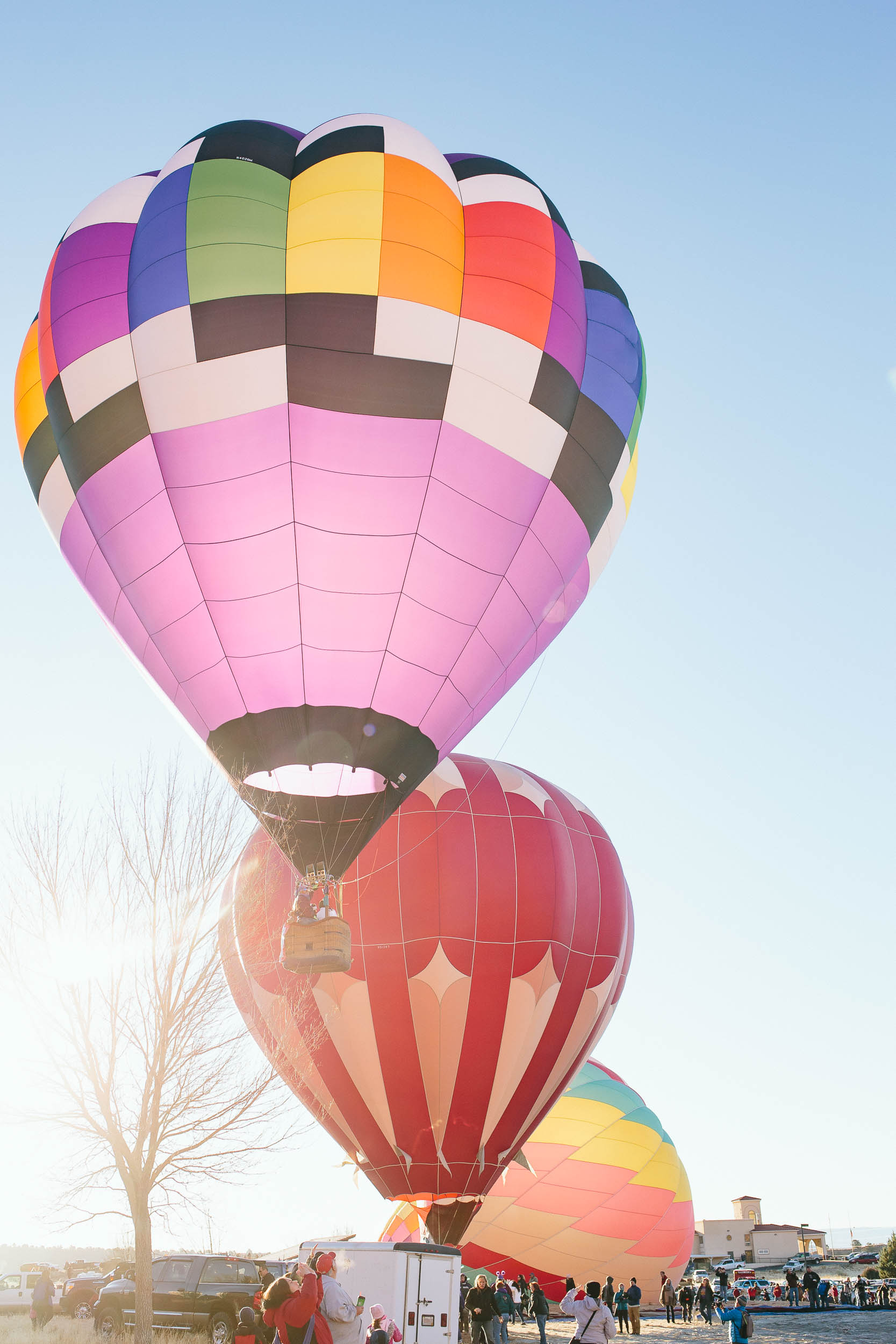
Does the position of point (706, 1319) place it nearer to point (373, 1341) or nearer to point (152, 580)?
point (373, 1341)

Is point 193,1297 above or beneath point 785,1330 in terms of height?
above

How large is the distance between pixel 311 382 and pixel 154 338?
155 cm

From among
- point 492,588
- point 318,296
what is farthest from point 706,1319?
point 318,296

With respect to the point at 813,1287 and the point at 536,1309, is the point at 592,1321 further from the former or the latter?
the point at 813,1287

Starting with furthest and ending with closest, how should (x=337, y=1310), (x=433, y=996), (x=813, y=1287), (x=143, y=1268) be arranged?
(x=813, y=1287)
(x=433, y=996)
(x=143, y=1268)
(x=337, y=1310)

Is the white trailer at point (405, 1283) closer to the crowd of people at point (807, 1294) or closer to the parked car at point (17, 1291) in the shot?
the crowd of people at point (807, 1294)

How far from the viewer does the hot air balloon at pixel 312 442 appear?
34.1 ft

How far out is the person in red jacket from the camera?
20.1ft

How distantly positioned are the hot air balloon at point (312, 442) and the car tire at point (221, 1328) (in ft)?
17.5

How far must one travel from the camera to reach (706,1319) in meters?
19.8

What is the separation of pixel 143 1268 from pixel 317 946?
3421 mm

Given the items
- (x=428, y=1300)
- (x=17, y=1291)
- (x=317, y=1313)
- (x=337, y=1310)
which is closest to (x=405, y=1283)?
(x=428, y=1300)

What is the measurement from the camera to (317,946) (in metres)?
10.3

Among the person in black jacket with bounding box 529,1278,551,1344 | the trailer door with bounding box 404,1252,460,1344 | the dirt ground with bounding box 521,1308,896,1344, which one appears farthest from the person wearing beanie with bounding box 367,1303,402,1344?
the person in black jacket with bounding box 529,1278,551,1344
